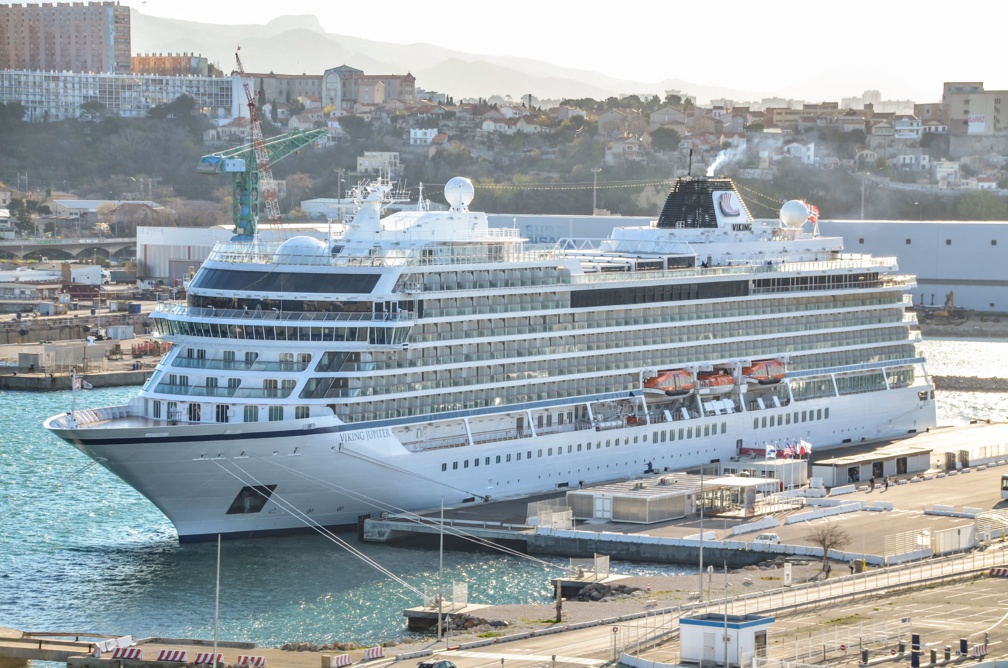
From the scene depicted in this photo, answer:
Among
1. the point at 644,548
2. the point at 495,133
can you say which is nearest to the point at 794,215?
the point at 644,548

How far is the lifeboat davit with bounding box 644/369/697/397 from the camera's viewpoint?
46.2 m

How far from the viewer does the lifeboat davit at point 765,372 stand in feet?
161

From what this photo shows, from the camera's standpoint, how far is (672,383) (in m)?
46.5

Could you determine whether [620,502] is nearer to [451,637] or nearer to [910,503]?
[910,503]

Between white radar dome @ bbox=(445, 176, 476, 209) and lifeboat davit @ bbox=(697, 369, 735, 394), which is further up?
white radar dome @ bbox=(445, 176, 476, 209)

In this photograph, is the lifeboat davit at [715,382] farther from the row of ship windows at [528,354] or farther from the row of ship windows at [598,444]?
the row of ship windows at [598,444]

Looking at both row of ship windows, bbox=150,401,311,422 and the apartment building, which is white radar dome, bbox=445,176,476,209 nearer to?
row of ship windows, bbox=150,401,311,422

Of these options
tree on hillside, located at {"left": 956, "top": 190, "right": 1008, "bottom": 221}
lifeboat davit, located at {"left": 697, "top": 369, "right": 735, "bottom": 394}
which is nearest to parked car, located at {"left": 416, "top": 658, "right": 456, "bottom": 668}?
lifeboat davit, located at {"left": 697, "top": 369, "right": 735, "bottom": 394}

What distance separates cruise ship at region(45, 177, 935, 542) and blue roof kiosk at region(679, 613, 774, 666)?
13.4 meters

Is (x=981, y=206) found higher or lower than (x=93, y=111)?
lower

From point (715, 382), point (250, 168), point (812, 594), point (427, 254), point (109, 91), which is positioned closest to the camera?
point (812, 594)

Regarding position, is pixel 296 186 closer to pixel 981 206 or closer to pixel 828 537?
pixel 981 206

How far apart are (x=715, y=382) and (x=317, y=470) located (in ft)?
42.2

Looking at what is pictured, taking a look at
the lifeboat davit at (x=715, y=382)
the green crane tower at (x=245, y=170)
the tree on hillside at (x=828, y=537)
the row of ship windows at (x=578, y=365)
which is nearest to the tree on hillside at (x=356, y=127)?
the green crane tower at (x=245, y=170)
